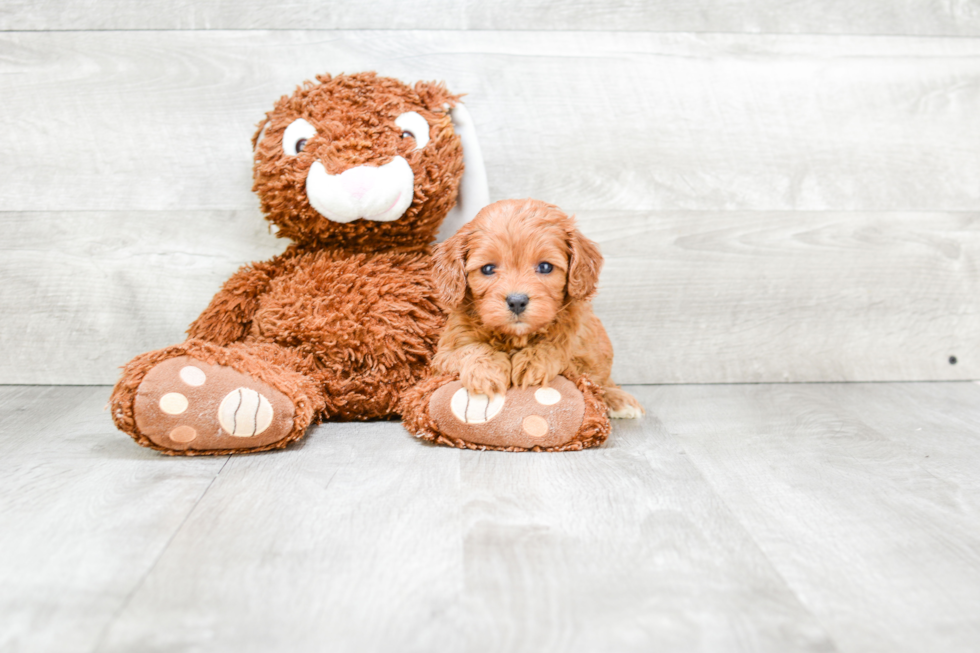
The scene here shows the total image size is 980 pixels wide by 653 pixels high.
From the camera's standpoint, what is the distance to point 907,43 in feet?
4.54

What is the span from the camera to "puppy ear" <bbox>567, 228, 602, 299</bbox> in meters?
0.97

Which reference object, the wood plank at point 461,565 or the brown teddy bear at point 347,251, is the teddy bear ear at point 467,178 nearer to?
the brown teddy bear at point 347,251

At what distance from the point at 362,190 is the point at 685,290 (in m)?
0.64

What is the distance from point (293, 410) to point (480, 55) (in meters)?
0.70

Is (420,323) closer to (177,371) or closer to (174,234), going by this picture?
(177,371)

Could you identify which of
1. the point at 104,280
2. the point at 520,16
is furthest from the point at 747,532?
the point at 104,280

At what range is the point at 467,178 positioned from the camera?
3.87 ft

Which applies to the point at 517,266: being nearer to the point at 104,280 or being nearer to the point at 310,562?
the point at 310,562

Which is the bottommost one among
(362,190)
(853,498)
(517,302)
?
(853,498)

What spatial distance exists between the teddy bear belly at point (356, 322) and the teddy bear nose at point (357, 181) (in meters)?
0.12

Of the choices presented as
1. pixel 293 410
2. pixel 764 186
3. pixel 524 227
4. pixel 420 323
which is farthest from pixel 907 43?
pixel 293 410

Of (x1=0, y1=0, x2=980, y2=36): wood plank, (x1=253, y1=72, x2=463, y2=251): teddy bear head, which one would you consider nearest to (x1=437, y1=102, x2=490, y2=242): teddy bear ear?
(x1=253, y1=72, x2=463, y2=251): teddy bear head

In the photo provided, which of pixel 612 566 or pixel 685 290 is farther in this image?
pixel 685 290

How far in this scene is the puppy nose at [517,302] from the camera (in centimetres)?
94
